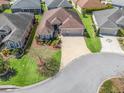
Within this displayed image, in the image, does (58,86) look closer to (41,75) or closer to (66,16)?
(41,75)

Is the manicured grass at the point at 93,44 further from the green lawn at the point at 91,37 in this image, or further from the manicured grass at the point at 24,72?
the manicured grass at the point at 24,72

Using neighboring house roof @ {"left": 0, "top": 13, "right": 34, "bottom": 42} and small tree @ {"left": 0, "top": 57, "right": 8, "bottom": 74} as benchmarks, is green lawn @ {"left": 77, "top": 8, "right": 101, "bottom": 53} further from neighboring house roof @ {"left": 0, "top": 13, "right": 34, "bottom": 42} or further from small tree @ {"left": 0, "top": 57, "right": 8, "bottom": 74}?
small tree @ {"left": 0, "top": 57, "right": 8, "bottom": 74}

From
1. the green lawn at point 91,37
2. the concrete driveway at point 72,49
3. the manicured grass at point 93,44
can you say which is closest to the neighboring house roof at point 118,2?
the green lawn at point 91,37

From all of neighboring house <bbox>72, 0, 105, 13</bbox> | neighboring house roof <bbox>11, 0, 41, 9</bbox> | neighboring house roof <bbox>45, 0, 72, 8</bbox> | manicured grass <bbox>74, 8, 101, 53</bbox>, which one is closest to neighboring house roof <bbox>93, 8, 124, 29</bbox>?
manicured grass <bbox>74, 8, 101, 53</bbox>

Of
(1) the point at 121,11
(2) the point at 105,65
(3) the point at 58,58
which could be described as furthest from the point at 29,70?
(1) the point at 121,11

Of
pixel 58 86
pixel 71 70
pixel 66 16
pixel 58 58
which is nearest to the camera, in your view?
pixel 58 86

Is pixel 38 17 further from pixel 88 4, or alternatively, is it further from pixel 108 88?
pixel 108 88
